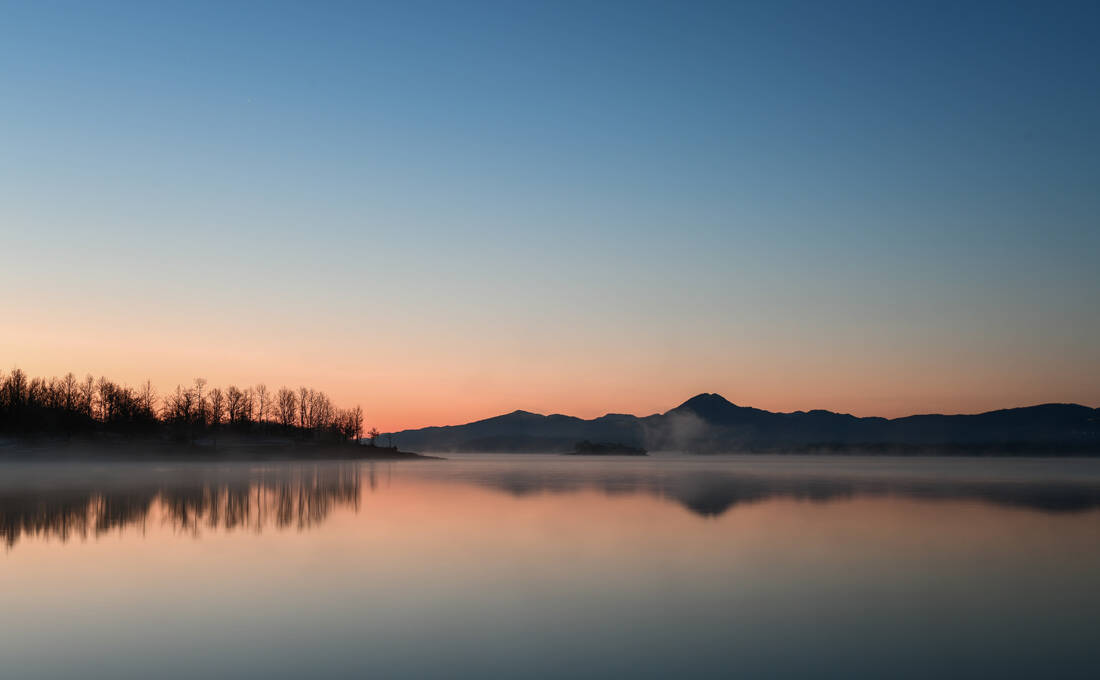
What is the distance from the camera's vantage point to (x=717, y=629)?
14281mm

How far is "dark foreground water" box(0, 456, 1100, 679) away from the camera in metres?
12.1

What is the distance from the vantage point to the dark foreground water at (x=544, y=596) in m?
12.1

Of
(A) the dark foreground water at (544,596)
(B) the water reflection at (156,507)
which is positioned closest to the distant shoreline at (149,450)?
(B) the water reflection at (156,507)

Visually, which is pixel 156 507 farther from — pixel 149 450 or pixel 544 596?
pixel 149 450

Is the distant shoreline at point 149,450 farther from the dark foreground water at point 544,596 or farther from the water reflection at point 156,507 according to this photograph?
the dark foreground water at point 544,596

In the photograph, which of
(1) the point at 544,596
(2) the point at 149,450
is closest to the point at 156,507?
(1) the point at 544,596

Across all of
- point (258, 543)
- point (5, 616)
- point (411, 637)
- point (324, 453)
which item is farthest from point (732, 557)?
point (324, 453)

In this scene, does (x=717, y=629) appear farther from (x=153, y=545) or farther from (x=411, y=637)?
(x=153, y=545)

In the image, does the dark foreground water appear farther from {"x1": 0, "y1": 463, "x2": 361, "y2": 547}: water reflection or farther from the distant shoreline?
the distant shoreline

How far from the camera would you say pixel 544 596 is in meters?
17.2

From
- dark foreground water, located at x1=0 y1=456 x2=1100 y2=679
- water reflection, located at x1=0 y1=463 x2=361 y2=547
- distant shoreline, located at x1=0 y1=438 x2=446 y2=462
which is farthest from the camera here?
distant shoreline, located at x1=0 y1=438 x2=446 y2=462

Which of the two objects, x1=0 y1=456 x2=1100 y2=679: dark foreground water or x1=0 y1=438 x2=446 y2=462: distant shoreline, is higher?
x1=0 y1=438 x2=446 y2=462: distant shoreline

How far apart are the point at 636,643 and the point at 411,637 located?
3.96 meters

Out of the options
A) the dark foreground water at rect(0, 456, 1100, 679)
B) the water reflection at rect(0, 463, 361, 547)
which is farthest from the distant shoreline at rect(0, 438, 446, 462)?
the dark foreground water at rect(0, 456, 1100, 679)
